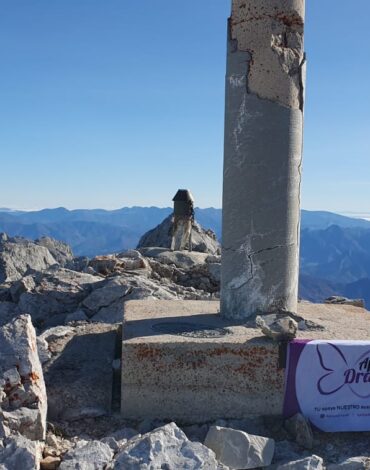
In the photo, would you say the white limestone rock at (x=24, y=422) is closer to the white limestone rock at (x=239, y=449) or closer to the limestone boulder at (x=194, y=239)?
the white limestone rock at (x=239, y=449)

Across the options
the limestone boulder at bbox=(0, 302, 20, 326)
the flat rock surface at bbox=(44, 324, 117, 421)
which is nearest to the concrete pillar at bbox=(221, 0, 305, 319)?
the flat rock surface at bbox=(44, 324, 117, 421)

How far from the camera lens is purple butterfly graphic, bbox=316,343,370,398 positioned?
202 inches

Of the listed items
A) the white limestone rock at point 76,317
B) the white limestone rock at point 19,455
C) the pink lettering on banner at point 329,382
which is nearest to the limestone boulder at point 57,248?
the white limestone rock at point 76,317

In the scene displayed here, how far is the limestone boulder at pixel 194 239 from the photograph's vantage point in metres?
20.4

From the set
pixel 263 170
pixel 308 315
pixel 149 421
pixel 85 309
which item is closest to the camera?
pixel 149 421

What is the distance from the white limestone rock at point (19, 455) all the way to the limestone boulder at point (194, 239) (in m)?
15.9

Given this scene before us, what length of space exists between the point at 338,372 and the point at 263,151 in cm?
245

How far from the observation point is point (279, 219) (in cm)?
584

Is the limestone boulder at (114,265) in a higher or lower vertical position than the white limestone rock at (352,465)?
higher

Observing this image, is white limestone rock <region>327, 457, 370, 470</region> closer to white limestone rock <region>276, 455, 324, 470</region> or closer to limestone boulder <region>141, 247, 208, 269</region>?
white limestone rock <region>276, 455, 324, 470</region>

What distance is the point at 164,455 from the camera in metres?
3.89

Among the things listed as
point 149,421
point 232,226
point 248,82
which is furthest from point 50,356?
point 248,82

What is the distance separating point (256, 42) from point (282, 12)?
0.43m

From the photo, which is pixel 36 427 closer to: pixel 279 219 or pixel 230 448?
pixel 230 448
